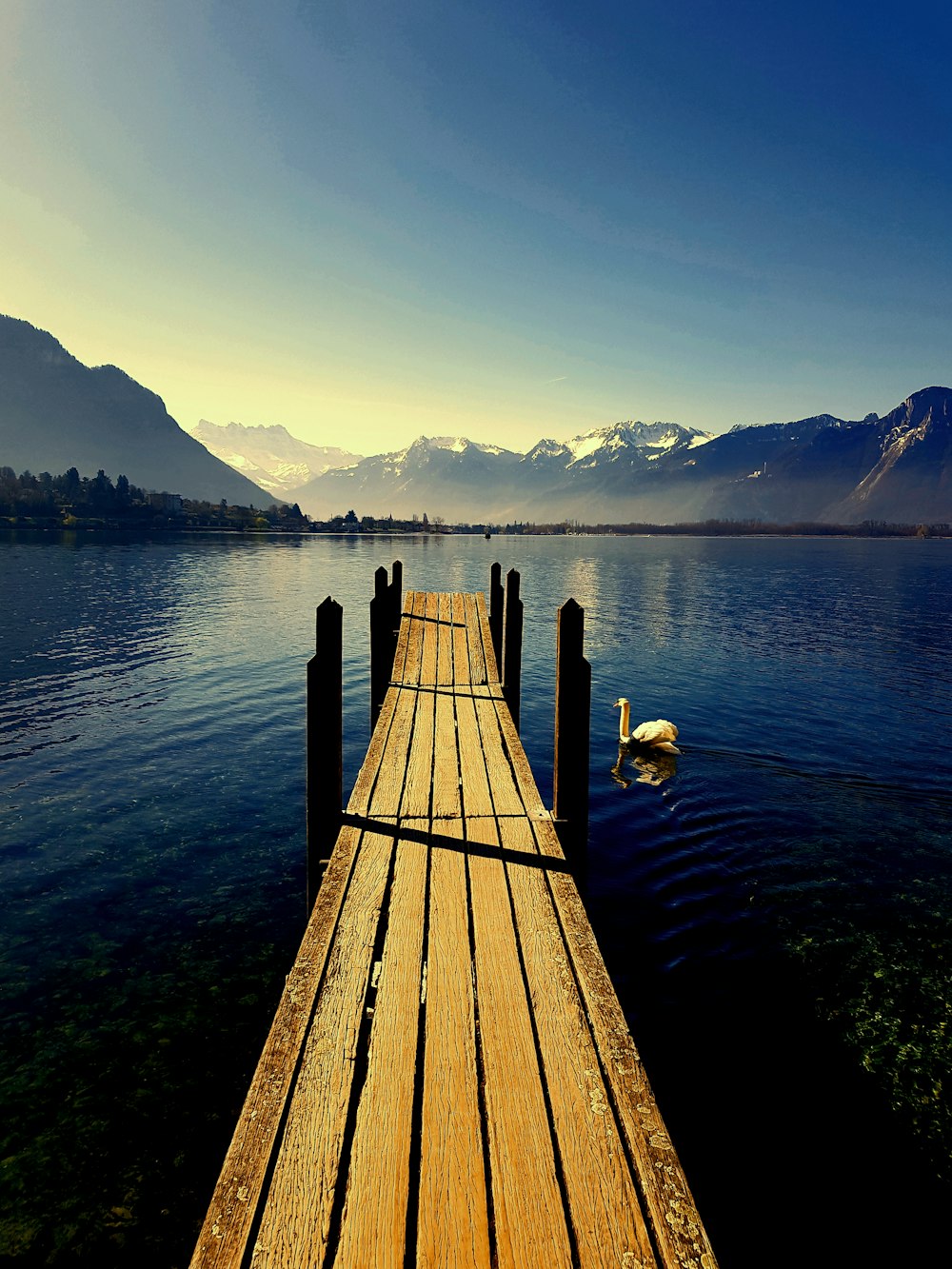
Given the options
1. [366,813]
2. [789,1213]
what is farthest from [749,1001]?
[366,813]

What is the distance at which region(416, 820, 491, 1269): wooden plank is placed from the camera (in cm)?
271

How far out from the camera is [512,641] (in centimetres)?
1416

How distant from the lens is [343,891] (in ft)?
18.5

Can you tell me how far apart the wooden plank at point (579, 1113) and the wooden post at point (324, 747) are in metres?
2.75

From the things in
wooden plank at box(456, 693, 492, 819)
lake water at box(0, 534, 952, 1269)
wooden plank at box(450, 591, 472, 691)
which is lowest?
lake water at box(0, 534, 952, 1269)

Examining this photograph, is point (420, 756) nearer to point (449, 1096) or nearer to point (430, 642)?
point (449, 1096)

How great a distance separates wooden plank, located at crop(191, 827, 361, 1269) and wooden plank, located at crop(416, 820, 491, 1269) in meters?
0.78

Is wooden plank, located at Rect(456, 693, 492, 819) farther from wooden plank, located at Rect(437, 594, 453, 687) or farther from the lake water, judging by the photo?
the lake water

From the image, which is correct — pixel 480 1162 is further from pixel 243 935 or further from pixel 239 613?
pixel 239 613

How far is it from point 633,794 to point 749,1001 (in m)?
7.00

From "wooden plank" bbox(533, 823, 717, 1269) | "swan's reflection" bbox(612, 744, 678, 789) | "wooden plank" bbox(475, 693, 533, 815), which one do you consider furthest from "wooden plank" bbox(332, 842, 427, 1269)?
"swan's reflection" bbox(612, 744, 678, 789)

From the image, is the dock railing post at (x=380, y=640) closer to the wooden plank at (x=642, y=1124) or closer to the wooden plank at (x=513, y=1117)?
the wooden plank at (x=513, y=1117)

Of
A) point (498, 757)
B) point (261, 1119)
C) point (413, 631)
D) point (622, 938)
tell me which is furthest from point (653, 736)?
point (261, 1119)

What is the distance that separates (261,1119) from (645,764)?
48.4 ft
